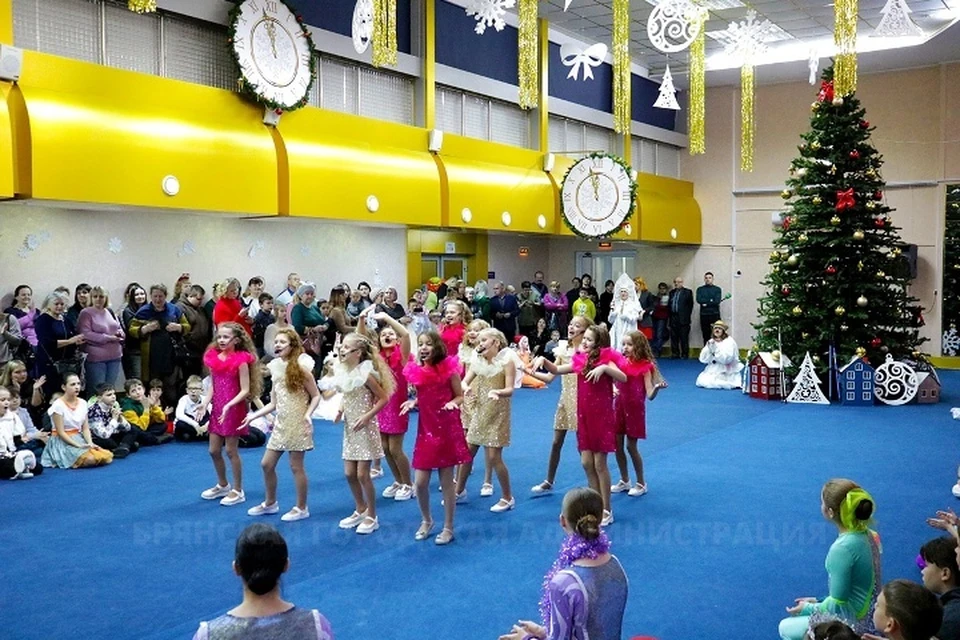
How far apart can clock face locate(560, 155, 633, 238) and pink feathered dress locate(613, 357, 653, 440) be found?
852cm

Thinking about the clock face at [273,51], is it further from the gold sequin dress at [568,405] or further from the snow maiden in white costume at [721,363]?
the snow maiden in white costume at [721,363]

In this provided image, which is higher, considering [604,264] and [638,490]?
[604,264]

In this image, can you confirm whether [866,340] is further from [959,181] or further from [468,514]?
[468,514]

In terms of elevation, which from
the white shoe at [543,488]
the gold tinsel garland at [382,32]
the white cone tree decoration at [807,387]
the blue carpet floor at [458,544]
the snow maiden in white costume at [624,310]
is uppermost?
the gold tinsel garland at [382,32]

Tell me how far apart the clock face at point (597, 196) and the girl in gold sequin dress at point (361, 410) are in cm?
1001

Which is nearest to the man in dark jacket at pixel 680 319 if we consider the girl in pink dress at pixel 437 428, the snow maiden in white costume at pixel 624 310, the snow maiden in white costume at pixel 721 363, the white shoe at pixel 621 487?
the snow maiden in white costume at pixel 624 310

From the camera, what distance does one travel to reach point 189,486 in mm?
8219

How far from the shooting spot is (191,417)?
34.8ft

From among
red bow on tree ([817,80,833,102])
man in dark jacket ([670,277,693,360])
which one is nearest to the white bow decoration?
red bow on tree ([817,80,833,102])

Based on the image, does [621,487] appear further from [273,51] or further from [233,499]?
[273,51]

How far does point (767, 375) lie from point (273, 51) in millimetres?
9057

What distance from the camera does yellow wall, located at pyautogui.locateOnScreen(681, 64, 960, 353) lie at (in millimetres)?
19422

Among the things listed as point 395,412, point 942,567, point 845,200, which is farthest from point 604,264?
point 942,567

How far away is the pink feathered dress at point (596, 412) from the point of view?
21.9 feet
